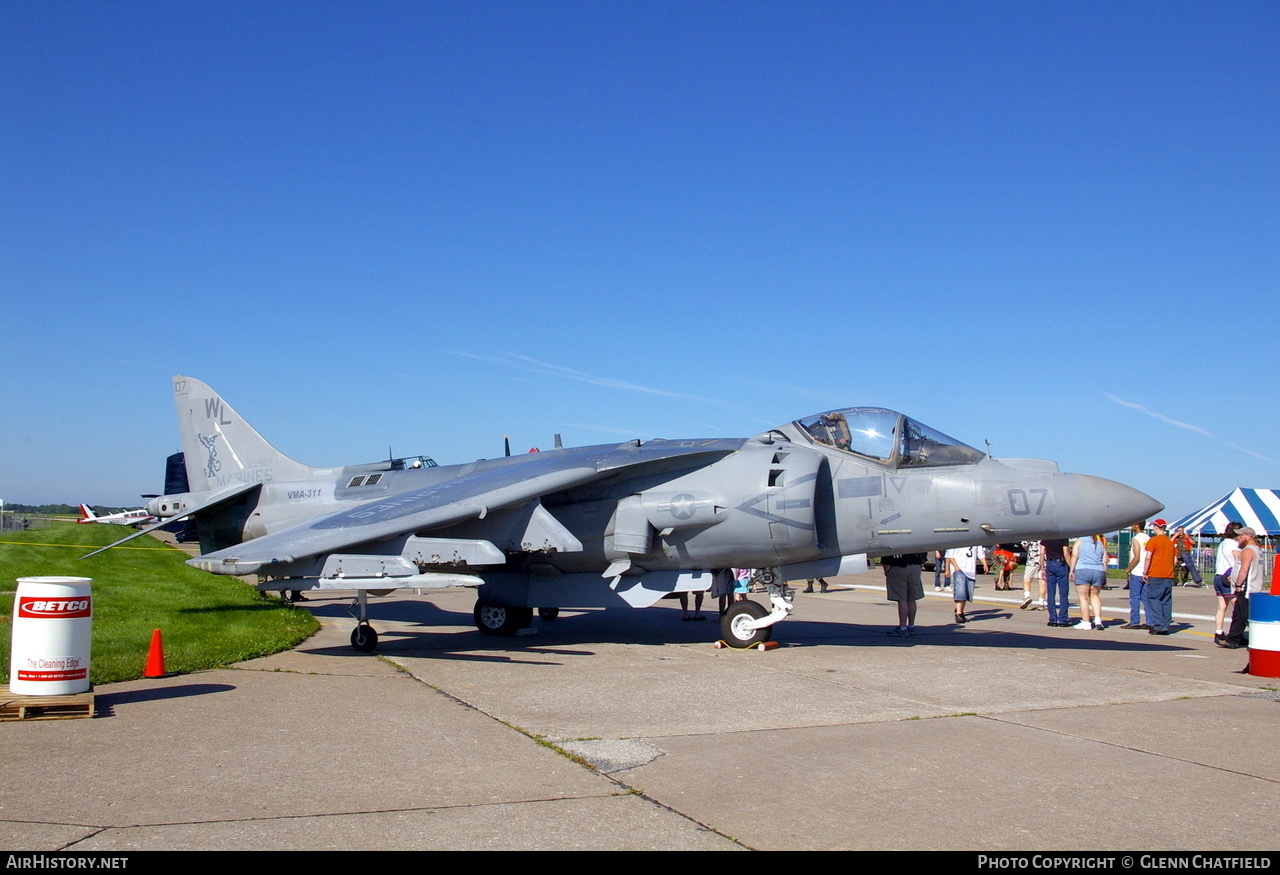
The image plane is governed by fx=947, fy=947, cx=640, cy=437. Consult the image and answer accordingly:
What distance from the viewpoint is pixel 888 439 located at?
11.7 m

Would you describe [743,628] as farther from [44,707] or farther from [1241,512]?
[1241,512]

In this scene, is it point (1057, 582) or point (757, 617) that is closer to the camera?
point (757, 617)

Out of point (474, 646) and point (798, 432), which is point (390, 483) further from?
point (798, 432)

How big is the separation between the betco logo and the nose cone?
31.8 feet

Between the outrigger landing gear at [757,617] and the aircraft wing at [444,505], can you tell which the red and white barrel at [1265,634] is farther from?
the aircraft wing at [444,505]

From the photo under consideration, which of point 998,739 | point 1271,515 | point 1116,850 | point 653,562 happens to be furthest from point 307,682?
Result: point 1271,515

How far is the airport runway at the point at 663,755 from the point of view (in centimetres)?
464

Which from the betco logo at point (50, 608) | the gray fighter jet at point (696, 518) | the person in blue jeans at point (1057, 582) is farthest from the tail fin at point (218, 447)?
the person in blue jeans at point (1057, 582)

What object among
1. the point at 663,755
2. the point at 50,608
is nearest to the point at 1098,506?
the point at 663,755

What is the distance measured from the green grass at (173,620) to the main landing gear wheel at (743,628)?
5.48 meters

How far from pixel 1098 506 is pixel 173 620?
1257cm

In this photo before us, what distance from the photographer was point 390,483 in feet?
48.1

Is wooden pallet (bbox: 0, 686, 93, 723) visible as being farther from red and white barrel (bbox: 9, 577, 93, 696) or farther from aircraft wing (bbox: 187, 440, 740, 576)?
aircraft wing (bbox: 187, 440, 740, 576)

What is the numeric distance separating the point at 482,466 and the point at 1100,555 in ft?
33.0
